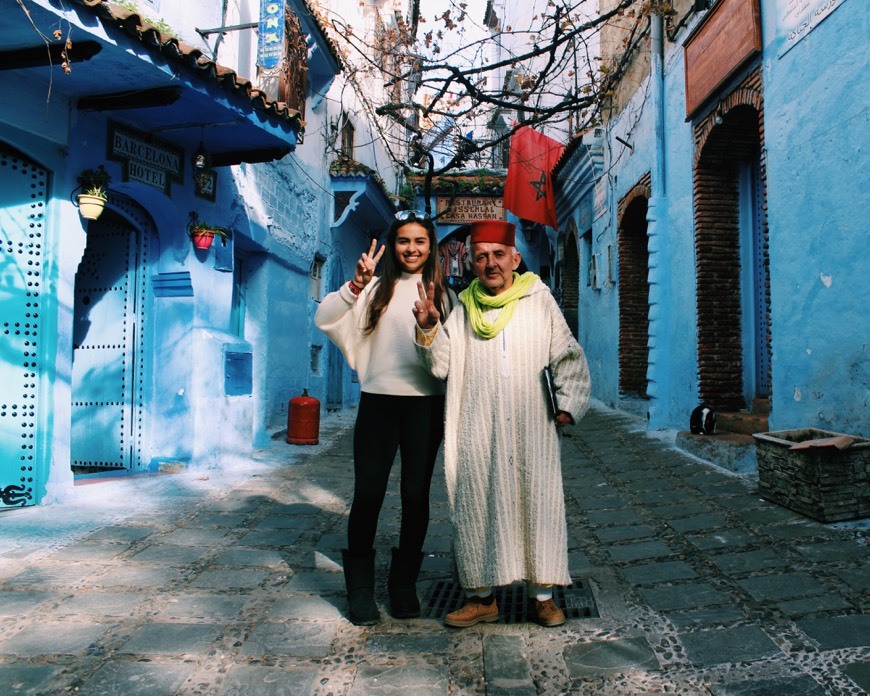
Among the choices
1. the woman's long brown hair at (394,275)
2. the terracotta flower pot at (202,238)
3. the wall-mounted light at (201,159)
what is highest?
the wall-mounted light at (201,159)

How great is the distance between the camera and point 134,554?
3594 millimetres

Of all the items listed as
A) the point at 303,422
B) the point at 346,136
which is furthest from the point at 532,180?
the point at 303,422

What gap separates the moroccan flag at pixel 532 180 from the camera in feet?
44.6

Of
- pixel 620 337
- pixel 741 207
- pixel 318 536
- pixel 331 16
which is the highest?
pixel 331 16

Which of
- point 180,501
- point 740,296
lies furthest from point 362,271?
point 740,296

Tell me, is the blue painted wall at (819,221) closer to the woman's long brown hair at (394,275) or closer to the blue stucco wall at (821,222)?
the blue stucco wall at (821,222)

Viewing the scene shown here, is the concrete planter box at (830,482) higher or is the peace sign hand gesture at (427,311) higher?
the peace sign hand gesture at (427,311)

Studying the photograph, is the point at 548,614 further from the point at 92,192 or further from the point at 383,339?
the point at 92,192

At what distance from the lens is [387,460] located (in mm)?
2748

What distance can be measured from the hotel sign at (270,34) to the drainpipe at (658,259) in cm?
462

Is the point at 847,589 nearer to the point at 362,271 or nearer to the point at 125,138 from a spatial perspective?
the point at 362,271

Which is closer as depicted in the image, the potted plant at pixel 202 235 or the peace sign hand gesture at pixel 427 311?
the peace sign hand gesture at pixel 427 311

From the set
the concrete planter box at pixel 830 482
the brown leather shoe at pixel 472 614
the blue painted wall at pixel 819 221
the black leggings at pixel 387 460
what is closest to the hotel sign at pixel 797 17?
the blue painted wall at pixel 819 221

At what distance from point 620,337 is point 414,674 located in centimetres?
873
